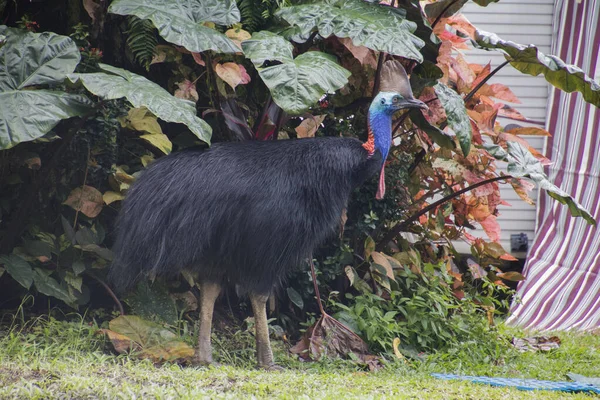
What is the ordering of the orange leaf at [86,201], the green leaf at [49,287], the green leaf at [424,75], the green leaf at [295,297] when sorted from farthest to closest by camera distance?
1. the green leaf at [295,297]
2. the green leaf at [424,75]
3. the orange leaf at [86,201]
4. the green leaf at [49,287]

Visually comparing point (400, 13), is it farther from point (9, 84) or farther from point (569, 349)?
point (569, 349)

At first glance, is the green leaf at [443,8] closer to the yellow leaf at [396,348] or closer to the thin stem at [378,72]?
the thin stem at [378,72]

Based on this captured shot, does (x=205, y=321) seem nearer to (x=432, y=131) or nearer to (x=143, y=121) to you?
(x=143, y=121)

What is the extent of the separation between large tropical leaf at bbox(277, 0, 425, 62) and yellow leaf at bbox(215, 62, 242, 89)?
15.4 inches

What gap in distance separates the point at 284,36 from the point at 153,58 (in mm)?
797

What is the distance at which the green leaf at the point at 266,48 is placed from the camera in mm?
3838

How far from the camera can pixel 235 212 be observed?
392 centimetres

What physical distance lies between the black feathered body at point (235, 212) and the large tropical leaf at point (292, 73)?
389mm

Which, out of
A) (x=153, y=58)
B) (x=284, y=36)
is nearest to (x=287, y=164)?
(x=284, y=36)

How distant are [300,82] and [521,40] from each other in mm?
4599

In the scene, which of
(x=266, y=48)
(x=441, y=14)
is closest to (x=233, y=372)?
(x=266, y=48)

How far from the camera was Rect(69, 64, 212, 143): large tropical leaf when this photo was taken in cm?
358

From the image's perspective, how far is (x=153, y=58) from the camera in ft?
14.6

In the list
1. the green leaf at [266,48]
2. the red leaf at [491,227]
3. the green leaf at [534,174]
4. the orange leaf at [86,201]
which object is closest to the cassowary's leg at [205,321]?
the orange leaf at [86,201]
